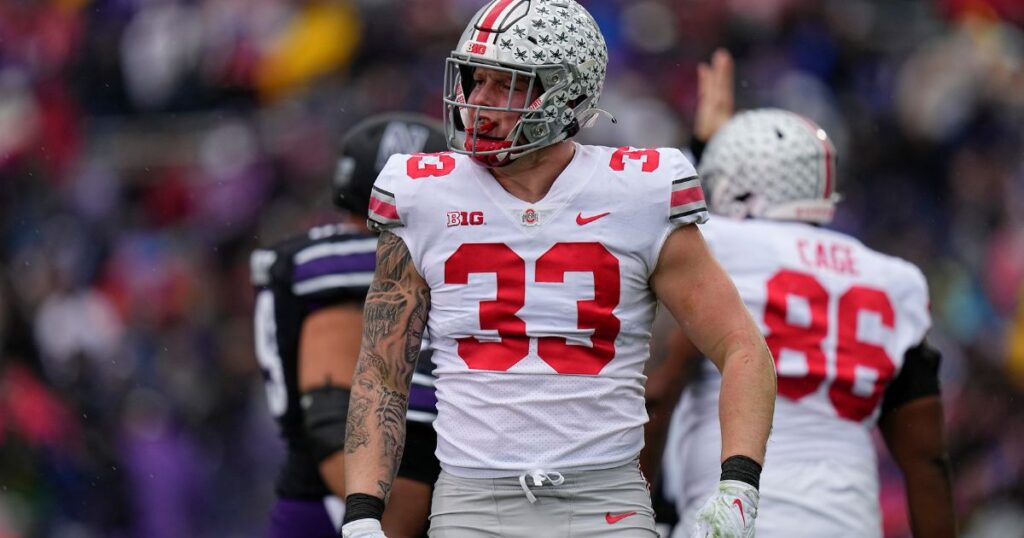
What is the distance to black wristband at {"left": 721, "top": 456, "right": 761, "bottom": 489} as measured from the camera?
363 centimetres

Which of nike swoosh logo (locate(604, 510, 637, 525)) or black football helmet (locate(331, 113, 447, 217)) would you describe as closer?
nike swoosh logo (locate(604, 510, 637, 525))

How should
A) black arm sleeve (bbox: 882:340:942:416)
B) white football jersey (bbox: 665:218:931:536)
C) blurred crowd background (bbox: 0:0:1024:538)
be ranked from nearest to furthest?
white football jersey (bbox: 665:218:931:536) → black arm sleeve (bbox: 882:340:942:416) → blurred crowd background (bbox: 0:0:1024:538)

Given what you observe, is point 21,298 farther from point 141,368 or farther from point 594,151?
point 594,151

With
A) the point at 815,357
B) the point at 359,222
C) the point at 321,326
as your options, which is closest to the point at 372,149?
the point at 359,222

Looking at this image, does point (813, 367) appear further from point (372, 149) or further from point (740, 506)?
point (372, 149)

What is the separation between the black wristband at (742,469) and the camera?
11.9ft

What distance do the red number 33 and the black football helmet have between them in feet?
4.85

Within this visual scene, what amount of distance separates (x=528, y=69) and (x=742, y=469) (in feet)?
3.32

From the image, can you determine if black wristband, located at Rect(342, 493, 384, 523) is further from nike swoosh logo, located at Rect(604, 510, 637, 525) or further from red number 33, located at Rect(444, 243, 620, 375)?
nike swoosh logo, located at Rect(604, 510, 637, 525)

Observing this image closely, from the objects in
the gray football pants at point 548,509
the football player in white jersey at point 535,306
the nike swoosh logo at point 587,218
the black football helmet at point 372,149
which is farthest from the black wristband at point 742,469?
the black football helmet at point 372,149

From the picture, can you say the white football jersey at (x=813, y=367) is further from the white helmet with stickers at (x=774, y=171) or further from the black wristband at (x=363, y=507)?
the black wristband at (x=363, y=507)

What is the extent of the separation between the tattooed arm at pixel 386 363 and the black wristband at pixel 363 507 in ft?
0.20

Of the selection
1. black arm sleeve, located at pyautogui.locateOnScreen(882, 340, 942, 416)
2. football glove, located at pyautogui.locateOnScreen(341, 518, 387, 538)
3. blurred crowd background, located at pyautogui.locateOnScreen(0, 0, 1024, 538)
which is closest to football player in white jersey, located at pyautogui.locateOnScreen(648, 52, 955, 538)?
black arm sleeve, located at pyautogui.locateOnScreen(882, 340, 942, 416)

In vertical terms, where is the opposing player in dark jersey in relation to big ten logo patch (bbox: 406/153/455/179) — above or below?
below
